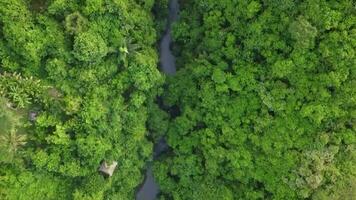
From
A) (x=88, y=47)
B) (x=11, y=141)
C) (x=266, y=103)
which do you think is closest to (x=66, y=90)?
(x=88, y=47)

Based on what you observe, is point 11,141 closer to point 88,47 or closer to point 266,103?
point 88,47

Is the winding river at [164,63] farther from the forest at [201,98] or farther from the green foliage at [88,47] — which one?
the green foliage at [88,47]

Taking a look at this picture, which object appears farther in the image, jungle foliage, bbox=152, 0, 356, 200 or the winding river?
the winding river

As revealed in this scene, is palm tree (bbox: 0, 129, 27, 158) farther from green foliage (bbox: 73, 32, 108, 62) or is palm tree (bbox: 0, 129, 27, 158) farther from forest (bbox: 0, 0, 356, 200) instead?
green foliage (bbox: 73, 32, 108, 62)

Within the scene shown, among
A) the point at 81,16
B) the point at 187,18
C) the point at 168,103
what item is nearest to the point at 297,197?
the point at 168,103

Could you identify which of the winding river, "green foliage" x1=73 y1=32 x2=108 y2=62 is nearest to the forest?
"green foliage" x1=73 y1=32 x2=108 y2=62

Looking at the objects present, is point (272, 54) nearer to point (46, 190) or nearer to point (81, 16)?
point (81, 16)

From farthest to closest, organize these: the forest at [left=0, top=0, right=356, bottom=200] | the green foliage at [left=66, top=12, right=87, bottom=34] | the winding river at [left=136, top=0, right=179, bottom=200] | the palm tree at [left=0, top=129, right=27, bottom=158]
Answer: the winding river at [left=136, top=0, right=179, bottom=200], the green foliage at [left=66, top=12, right=87, bottom=34], the forest at [left=0, top=0, right=356, bottom=200], the palm tree at [left=0, top=129, right=27, bottom=158]
